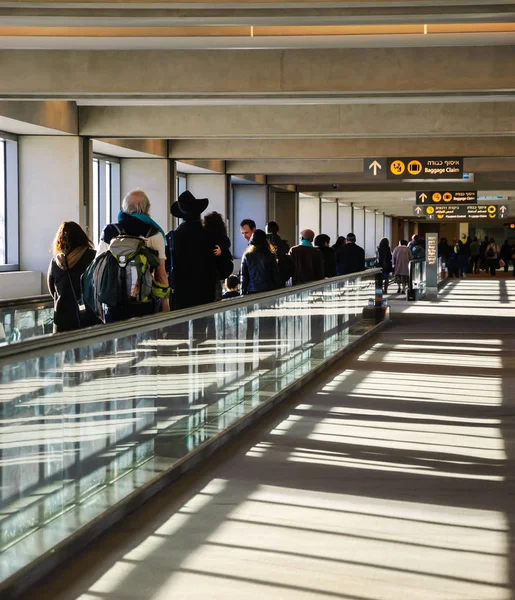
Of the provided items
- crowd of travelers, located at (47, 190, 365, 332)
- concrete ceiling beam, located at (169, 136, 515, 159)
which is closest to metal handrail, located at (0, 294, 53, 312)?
crowd of travelers, located at (47, 190, 365, 332)

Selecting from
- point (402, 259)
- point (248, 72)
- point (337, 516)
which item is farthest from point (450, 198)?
point (337, 516)

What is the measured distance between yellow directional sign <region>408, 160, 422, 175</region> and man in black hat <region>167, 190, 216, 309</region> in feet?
48.4

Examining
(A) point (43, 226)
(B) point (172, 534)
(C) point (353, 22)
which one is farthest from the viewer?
(A) point (43, 226)

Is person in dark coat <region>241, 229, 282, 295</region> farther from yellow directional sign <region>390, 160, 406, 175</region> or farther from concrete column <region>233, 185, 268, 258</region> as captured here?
concrete column <region>233, 185, 268, 258</region>

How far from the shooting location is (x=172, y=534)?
5.00 m

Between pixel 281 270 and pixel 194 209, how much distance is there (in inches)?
187

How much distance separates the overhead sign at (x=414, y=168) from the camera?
22.6 m

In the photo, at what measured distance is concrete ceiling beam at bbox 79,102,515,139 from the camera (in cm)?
1733

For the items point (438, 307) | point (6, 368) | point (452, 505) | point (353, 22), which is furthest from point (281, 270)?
point (438, 307)

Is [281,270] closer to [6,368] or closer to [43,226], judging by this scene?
[43,226]

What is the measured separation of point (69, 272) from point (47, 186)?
11.5m

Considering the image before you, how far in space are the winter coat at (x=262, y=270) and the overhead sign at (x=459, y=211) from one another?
3428cm

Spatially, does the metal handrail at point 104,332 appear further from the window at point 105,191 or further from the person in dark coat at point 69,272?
the window at point 105,191

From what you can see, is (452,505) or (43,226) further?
(43,226)
